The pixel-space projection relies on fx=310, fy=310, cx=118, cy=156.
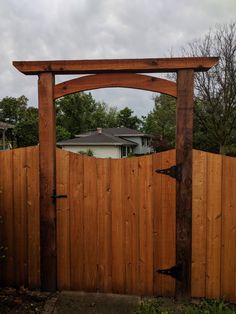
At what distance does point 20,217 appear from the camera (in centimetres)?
306

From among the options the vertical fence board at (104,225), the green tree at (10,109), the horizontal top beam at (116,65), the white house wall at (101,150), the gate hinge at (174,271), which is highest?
the green tree at (10,109)

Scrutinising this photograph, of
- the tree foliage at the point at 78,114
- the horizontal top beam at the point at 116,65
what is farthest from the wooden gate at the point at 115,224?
the tree foliage at the point at 78,114

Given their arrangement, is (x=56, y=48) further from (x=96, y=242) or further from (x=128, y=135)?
(x=128, y=135)

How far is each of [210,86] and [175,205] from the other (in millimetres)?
12087

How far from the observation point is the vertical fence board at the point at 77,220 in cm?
295

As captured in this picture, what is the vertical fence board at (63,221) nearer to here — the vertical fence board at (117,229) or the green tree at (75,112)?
the vertical fence board at (117,229)

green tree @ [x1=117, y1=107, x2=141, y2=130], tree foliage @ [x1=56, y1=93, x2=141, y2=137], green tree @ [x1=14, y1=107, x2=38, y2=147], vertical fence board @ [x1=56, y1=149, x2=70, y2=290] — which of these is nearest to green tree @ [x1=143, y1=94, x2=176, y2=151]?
green tree @ [x1=14, y1=107, x2=38, y2=147]

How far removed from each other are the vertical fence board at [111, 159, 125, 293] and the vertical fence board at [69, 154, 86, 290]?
0.99 ft

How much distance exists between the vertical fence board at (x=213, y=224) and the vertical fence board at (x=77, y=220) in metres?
1.17

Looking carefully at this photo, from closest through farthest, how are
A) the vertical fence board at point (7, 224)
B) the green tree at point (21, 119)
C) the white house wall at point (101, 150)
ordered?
the vertical fence board at point (7, 224) < the green tree at point (21, 119) < the white house wall at point (101, 150)

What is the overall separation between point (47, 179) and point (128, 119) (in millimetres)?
42173

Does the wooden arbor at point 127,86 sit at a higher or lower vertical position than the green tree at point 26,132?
lower

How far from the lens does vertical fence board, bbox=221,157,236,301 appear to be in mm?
2730

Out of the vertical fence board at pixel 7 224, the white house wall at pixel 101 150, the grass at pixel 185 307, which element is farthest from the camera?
the white house wall at pixel 101 150
